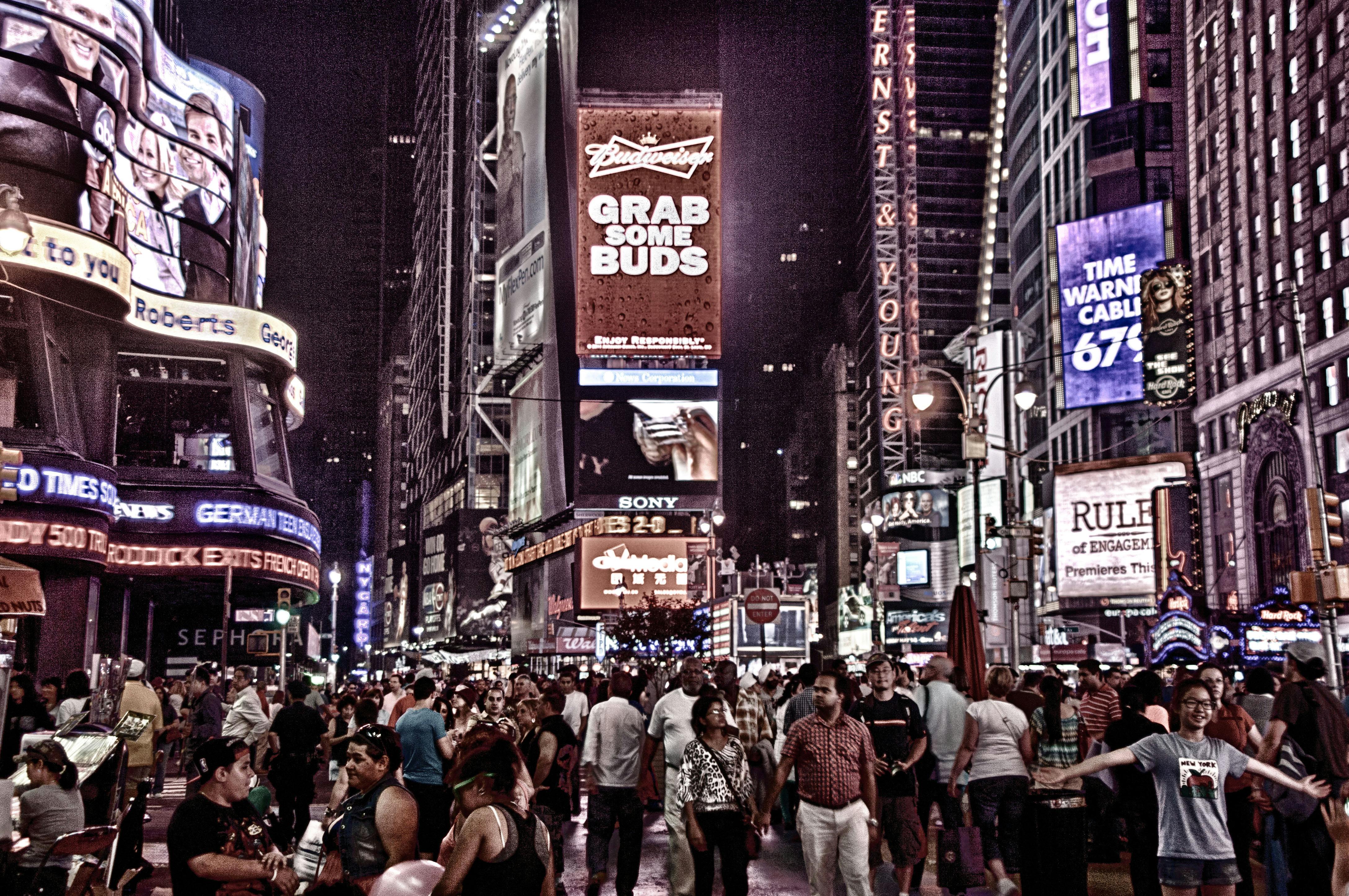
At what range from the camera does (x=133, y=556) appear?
51.6 metres

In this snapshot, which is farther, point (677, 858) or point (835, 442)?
point (835, 442)

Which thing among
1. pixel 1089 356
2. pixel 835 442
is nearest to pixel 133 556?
pixel 1089 356

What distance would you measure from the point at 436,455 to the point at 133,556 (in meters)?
109

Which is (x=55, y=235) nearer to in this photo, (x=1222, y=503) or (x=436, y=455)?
(x=1222, y=503)

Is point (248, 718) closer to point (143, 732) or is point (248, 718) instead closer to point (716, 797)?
point (143, 732)

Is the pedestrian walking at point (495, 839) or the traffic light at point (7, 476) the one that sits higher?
the traffic light at point (7, 476)

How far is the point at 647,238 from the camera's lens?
A: 84.4 metres

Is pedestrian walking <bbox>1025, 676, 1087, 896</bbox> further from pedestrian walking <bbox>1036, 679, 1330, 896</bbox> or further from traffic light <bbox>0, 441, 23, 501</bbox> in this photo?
traffic light <bbox>0, 441, 23, 501</bbox>

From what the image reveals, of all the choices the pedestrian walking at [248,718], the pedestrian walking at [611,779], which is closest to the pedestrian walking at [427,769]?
the pedestrian walking at [611,779]

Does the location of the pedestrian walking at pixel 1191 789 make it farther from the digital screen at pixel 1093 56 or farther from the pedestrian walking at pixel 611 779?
the digital screen at pixel 1093 56

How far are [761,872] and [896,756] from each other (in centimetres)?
310

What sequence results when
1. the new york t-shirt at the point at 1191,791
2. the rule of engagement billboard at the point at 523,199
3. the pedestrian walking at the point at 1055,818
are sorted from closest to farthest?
the new york t-shirt at the point at 1191,791 → the pedestrian walking at the point at 1055,818 → the rule of engagement billboard at the point at 523,199

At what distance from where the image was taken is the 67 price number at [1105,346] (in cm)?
7869

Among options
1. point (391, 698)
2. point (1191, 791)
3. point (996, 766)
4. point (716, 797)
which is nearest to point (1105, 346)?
point (391, 698)
